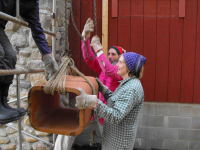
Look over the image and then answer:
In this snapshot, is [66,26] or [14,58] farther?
[66,26]

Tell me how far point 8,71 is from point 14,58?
0.59ft

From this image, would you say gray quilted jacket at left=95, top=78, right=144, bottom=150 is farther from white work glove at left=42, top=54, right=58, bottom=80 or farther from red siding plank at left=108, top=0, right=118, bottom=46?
red siding plank at left=108, top=0, right=118, bottom=46

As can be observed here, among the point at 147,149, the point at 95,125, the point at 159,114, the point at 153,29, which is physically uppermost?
the point at 153,29

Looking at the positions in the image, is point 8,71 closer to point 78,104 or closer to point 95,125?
point 78,104

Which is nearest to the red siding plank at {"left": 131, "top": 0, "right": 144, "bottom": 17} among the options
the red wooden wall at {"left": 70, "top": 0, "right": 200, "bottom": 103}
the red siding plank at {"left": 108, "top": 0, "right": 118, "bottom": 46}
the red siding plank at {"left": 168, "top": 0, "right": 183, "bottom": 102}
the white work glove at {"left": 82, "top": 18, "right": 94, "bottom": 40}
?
the red wooden wall at {"left": 70, "top": 0, "right": 200, "bottom": 103}

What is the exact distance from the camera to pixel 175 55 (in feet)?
12.5

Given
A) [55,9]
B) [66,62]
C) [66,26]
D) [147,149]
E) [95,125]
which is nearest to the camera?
[66,62]

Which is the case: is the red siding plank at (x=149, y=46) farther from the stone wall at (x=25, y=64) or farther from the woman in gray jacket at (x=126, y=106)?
the woman in gray jacket at (x=126, y=106)

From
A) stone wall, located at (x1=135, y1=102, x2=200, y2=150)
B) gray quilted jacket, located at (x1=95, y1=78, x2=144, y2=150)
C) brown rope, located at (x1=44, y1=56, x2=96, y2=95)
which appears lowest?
stone wall, located at (x1=135, y1=102, x2=200, y2=150)

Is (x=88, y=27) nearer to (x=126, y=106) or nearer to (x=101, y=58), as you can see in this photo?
(x=101, y=58)

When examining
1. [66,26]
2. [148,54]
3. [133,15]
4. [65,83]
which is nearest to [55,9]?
[66,26]

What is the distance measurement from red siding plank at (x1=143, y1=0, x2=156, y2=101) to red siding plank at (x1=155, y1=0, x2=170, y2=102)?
0.05m

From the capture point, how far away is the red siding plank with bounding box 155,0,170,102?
148 inches

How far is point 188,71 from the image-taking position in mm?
3803
